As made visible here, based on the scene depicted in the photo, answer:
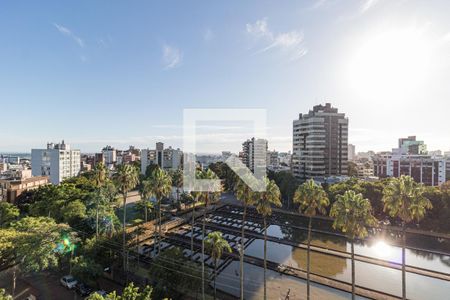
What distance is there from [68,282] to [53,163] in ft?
228

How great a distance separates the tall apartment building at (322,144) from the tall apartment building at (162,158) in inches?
1553

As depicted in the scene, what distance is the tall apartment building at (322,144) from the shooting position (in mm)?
66750

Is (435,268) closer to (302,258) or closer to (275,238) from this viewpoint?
(302,258)

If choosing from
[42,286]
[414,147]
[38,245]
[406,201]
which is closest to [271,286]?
[406,201]

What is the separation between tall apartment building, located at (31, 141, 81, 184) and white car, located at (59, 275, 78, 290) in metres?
66.2

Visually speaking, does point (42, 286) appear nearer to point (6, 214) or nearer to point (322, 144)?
point (6, 214)

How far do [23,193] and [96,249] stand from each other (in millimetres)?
30523

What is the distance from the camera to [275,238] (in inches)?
1302

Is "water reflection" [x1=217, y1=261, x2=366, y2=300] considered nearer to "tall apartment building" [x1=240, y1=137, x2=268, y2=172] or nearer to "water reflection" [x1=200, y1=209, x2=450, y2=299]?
"water reflection" [x1=200, y1=209, x2=450, y2=299]

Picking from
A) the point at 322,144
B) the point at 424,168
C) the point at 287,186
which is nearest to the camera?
the point at 287,186

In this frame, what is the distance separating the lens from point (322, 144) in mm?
66812

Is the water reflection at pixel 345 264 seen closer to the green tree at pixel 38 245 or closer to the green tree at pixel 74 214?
the green tree at pixel 38 245

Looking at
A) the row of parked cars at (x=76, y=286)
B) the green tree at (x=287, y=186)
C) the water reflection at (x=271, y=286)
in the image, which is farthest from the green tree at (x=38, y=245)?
the green tree at (x=287, y=186)

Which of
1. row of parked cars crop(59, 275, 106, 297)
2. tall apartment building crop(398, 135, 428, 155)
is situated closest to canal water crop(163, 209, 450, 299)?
row of parked cars crop(59, 275, 106, 297)
